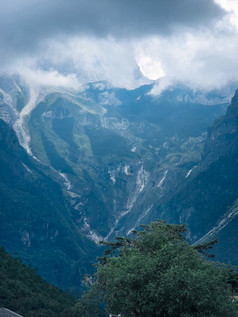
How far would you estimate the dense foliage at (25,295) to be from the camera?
105 m

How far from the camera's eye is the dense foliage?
105 metres

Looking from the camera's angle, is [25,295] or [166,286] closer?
[166,286]

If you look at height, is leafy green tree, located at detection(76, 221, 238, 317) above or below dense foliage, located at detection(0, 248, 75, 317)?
below

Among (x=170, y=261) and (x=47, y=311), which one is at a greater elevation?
(x=47, y=311)

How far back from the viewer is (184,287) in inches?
1355

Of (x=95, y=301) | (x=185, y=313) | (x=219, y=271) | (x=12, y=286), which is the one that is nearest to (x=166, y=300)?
(x=185, y=313)

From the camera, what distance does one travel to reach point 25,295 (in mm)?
116188

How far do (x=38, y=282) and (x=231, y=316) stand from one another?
435ft

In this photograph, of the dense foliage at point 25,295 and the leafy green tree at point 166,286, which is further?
the dense foliage at point 25,295

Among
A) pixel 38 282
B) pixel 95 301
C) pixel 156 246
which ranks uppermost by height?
pixel 38 282

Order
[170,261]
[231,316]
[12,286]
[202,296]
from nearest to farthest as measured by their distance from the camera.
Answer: [202,296]
[231,316]
[170,261]
[12,286]

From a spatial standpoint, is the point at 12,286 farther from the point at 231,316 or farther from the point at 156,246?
the point at 231,316

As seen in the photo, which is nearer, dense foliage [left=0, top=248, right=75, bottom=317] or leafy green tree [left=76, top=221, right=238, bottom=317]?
leafy green tree [left=76, top=221, right=238, bottom=317]

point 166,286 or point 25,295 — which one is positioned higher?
point 25,295
